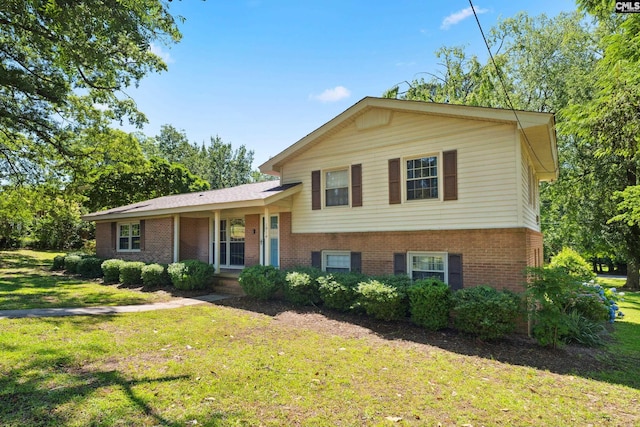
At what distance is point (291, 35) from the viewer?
10.5 m

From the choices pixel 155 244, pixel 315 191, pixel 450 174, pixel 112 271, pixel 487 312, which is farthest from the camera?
pixel 155 244

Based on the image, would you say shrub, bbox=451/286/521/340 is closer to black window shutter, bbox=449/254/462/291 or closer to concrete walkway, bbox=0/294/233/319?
black window shutter, bbox=449/254/462/291

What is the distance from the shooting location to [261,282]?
10312 millimetres

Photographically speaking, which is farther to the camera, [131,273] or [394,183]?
[131,273]

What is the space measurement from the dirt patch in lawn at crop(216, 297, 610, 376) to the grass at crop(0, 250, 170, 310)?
4.84 meters

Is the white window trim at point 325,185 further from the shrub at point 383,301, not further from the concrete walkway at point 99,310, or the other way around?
the concrete walkway at point 99,310

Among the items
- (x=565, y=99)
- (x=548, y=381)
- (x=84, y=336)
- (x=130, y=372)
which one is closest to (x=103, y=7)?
(x=84, y=336)

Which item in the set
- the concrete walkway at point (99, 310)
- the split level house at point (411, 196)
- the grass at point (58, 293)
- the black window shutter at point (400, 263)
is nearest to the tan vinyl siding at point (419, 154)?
the split level house at point (411, 196)

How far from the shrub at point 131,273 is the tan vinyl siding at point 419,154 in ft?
21.9

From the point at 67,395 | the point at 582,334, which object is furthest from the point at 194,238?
the point at 582,334

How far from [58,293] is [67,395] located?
948 centimetres

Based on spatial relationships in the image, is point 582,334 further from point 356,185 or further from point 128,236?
point 128,236

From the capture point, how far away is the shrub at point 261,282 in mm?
10281

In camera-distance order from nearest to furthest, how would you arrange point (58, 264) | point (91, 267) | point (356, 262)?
point (356, 262)
point (91, 267)
point (58, 264)
